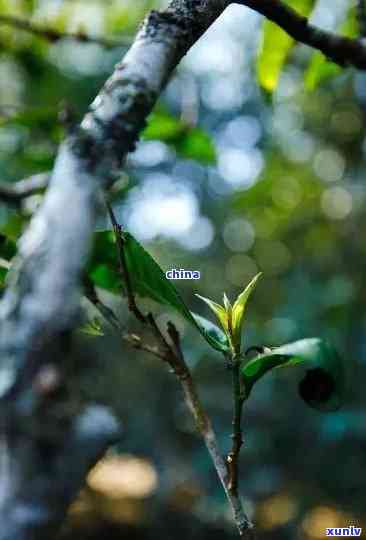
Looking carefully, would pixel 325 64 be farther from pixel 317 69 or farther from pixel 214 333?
pixel 214 333

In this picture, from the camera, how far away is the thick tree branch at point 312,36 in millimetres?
388

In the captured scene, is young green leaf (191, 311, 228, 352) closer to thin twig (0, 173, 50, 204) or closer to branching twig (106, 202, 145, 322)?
branching twig (106, 202, 145, 322)

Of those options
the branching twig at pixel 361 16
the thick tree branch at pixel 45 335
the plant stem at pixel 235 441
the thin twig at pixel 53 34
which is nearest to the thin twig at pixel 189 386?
the plant stem at pixel 235 441

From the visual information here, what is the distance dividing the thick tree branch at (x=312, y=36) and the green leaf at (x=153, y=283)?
0.50 ft

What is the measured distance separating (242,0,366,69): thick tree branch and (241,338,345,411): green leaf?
190 mm

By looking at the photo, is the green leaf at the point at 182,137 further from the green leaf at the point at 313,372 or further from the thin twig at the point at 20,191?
the green leaf at the point at 313,372

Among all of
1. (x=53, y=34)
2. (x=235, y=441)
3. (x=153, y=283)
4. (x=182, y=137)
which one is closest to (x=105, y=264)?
(x=153, y=283)

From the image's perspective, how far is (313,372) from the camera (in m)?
0.37

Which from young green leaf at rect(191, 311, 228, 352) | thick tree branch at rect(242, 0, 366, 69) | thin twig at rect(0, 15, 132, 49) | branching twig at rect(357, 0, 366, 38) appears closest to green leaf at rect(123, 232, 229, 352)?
young green leaf at rect(191, 311, 228, 352)

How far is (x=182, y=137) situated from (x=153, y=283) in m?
0.46

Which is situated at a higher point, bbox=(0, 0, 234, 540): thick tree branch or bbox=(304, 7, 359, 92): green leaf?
bbox=(304, 7, 359, 92): green leaf

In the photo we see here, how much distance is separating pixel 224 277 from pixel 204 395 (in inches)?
32.9

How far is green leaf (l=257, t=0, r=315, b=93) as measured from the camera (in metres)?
0.64

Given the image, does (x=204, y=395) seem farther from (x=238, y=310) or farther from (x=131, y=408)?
(x=238, y=310)
